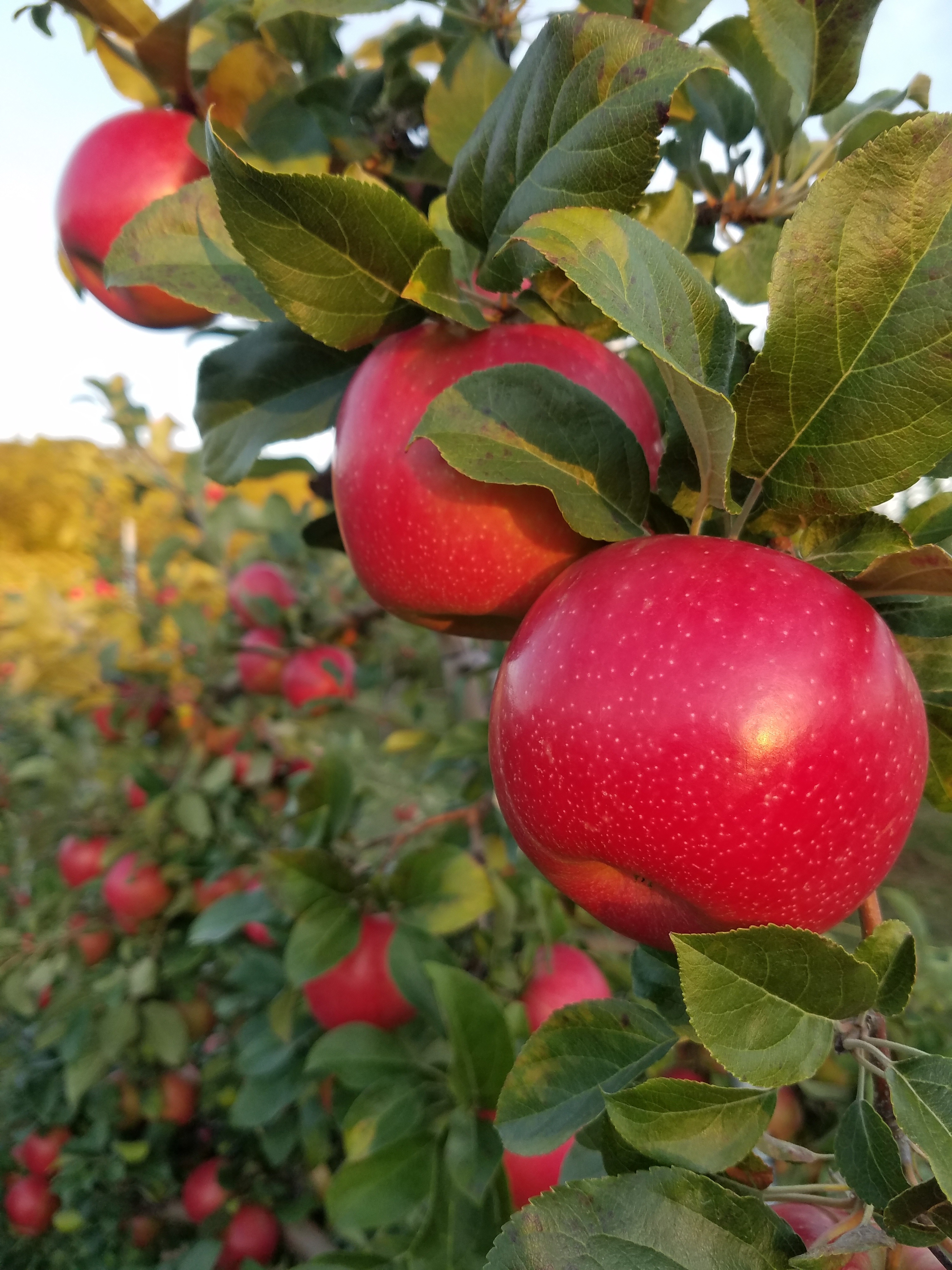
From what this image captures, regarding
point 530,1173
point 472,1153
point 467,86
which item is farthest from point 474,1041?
point 467,86

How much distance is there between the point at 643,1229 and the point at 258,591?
1314 millimetres

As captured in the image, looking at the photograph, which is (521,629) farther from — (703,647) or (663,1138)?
(663,1138)

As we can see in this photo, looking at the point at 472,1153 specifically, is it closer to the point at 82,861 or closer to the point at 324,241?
the point at 324,241

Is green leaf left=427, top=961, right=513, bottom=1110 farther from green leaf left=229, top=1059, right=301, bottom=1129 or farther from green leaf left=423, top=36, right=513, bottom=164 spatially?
green leaf left=423, top=36, right=513, bottom=164

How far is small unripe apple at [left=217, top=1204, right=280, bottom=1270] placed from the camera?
1.31 meters

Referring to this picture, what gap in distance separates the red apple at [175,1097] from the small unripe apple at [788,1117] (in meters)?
1.01

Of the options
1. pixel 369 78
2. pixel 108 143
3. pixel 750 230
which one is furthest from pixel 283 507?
pixel 750 230

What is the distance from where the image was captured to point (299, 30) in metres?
0.66

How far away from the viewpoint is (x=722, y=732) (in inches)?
13.6

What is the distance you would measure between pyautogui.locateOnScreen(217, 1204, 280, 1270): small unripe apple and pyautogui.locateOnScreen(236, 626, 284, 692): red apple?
85cm

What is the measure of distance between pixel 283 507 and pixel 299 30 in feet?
3.35

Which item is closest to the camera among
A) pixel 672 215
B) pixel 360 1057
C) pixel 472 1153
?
pixel 672 215

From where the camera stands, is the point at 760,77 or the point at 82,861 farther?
the point at 82,861

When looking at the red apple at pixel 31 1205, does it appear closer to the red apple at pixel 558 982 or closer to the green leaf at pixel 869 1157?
the red apple at pixel 558 982
